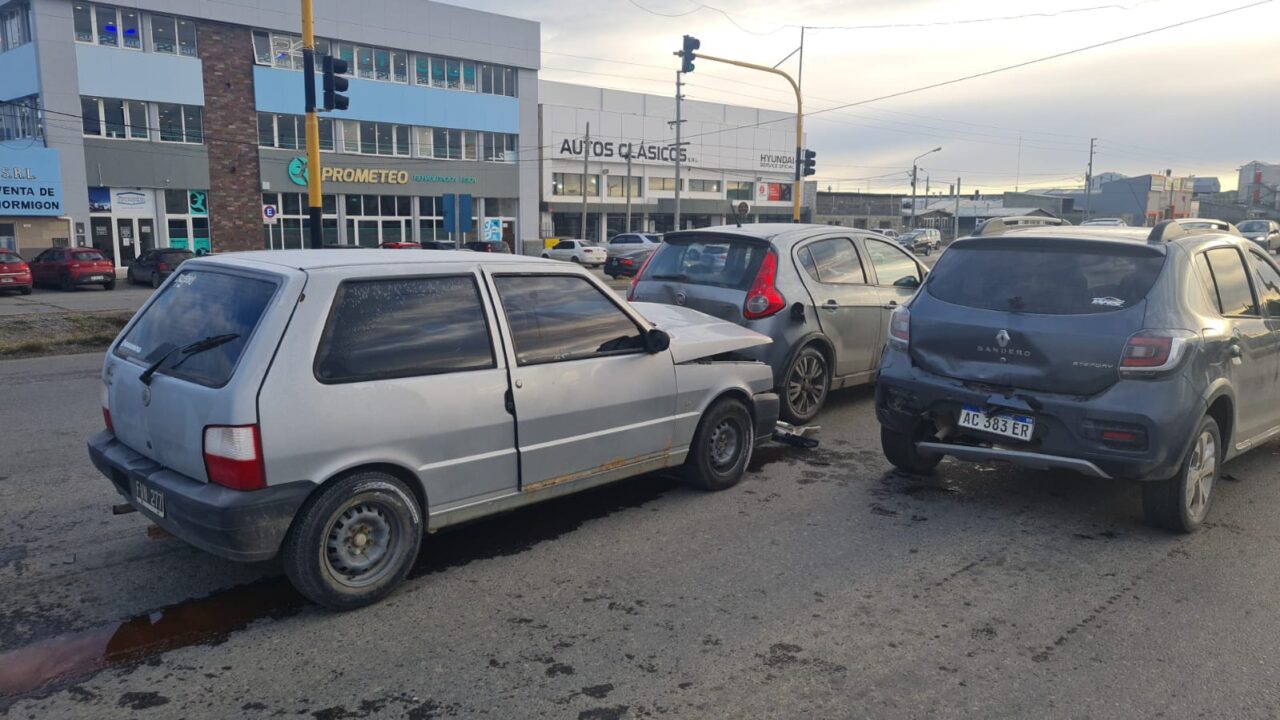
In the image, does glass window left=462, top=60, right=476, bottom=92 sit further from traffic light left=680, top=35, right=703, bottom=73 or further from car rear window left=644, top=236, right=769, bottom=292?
car rear window left=644, top=236, right=769, bottom=292

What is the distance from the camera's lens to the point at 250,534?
3670 mm

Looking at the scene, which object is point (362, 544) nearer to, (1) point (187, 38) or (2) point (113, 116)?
(2) point (113, 116)

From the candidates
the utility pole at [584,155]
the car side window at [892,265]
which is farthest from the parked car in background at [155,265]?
the car side window at [892,265]

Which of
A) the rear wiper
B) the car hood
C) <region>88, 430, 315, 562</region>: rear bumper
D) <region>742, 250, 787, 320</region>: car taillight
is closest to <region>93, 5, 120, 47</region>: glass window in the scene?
<region>742, 250, 787, 320</region>: car taillight

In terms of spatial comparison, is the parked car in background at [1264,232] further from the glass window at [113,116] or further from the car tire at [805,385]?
the glass window at [113,116]

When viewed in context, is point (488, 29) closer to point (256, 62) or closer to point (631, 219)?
point (256, 62)

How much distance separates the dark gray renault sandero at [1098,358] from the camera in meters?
4.81

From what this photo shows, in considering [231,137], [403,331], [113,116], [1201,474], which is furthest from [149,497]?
[231,137]

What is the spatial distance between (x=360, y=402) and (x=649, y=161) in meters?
61.1

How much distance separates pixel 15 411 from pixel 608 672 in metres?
7.31

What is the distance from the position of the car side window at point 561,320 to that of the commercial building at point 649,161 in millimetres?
Answer: 49113

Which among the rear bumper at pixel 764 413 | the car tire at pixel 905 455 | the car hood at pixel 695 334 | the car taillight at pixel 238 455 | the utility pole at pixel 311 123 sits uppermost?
the utility pole at pixel 311 123

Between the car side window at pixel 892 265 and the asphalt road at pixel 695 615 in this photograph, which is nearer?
the asphalt road at pixel 695 615

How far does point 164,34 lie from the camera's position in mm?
39156
